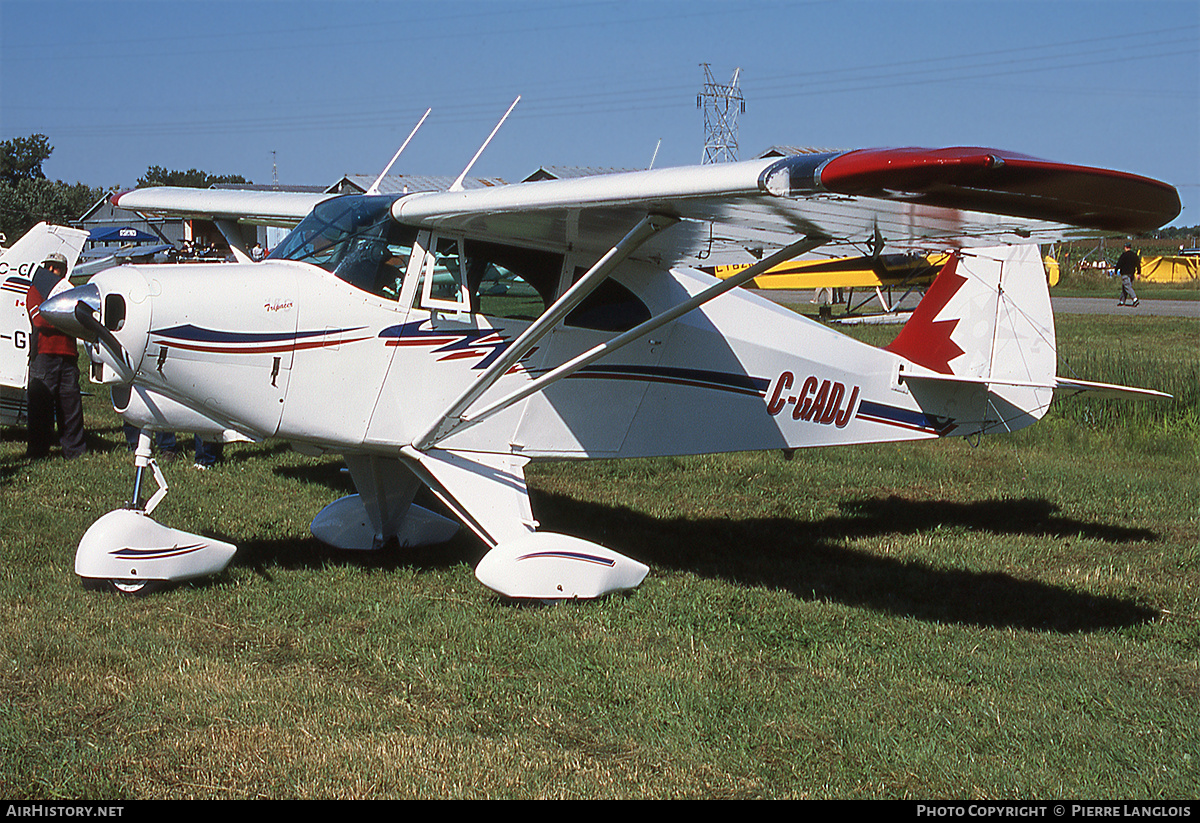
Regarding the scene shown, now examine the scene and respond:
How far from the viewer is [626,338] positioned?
610 cm

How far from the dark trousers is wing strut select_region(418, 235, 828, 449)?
602cm

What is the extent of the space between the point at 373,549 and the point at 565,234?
2680mm

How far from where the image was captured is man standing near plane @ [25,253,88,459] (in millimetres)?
10469

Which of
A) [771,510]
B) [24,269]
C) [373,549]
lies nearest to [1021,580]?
[771,510]

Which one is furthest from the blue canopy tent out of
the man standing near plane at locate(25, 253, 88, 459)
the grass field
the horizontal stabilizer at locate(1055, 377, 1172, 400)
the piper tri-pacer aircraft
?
the horizontal stabilizer at locate(1055, 377, 1172, 400)

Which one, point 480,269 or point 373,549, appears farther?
point 373,549

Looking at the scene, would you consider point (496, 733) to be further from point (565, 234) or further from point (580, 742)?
point (565, 234)

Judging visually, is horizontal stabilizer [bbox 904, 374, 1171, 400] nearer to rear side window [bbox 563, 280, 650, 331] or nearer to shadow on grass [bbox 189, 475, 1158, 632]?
shadow on grass [bbox 189, 475, 1158, 632]

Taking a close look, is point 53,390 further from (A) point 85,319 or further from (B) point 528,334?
(B) point 528,334

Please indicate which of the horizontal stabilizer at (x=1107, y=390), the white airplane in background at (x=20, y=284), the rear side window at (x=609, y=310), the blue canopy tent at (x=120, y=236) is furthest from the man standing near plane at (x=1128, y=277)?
the blue canopy tent at (x=120, y=236)

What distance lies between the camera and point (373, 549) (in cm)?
719

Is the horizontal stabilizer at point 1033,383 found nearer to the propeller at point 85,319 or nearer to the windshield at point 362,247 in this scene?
the windshield at point 362,247

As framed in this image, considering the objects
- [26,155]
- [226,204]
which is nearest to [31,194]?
[26,155]

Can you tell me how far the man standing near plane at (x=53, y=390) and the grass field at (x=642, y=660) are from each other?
50.2 inches
